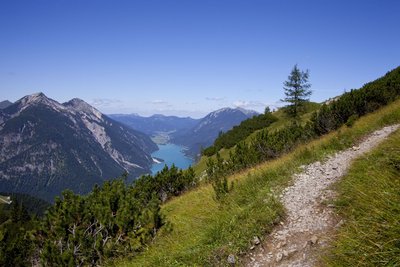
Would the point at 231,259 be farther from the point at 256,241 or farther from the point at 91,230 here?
the point at 91,230

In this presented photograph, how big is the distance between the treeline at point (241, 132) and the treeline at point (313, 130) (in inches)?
972

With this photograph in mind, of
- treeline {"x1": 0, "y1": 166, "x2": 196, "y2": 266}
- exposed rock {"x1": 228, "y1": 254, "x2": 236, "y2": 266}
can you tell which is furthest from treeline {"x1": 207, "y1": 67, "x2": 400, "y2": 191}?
exposed rock {"x1": 228, "y1": 254, "x2": 236, "y2": 266}

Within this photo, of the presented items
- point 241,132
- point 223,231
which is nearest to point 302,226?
point 223,231

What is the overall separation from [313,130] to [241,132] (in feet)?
93.7

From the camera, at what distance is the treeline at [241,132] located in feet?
167

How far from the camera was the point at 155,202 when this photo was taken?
404 inches

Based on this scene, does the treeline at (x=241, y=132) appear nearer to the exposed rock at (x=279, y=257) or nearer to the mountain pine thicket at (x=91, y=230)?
the mountain pine thicket at (x=91, y=230)

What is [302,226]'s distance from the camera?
23.2 ft

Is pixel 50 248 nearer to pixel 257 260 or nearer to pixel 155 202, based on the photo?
pixel 155 202

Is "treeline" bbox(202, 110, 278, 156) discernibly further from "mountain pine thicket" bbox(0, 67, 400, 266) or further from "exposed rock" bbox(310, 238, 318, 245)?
"exposed rock" bbox(310, 238, 318, 245)

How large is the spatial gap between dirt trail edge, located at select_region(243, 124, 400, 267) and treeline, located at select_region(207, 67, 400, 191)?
9.93m

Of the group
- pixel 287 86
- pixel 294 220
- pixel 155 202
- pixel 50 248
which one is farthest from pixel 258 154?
pixel 287 86

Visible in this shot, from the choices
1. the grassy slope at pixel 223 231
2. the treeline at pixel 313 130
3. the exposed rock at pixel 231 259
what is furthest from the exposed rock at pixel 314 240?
the treeline at pixel 313 130

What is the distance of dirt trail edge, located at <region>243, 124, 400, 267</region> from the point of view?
608cm
